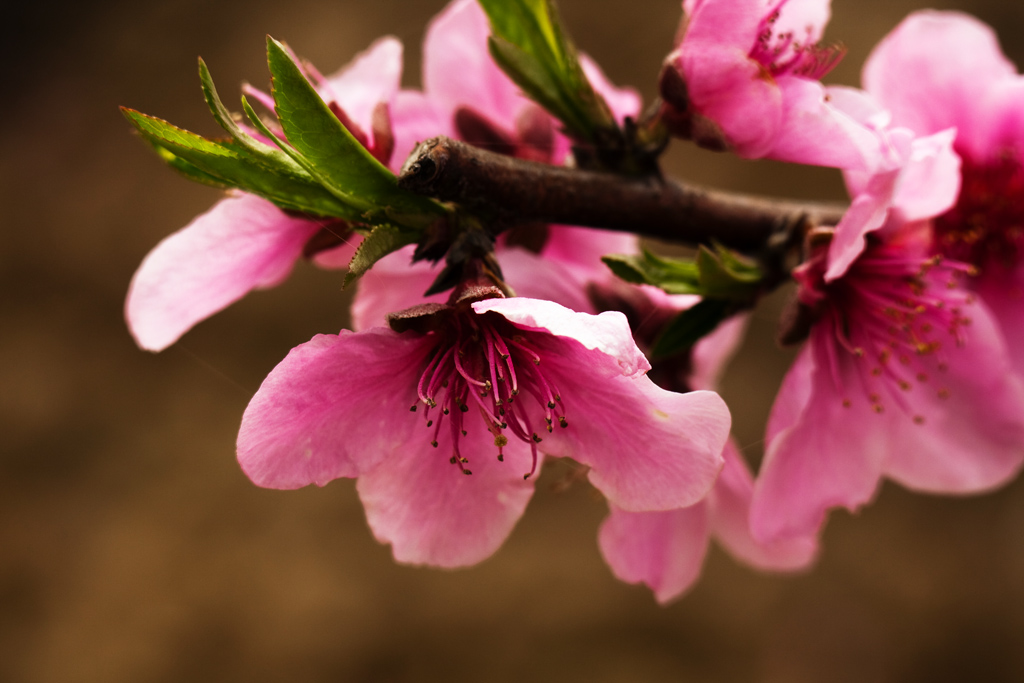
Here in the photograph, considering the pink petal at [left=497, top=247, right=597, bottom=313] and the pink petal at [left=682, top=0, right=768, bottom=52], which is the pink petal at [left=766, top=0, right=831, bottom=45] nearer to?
the pink petal at [left=682, top=0, right=768, bottom=52]

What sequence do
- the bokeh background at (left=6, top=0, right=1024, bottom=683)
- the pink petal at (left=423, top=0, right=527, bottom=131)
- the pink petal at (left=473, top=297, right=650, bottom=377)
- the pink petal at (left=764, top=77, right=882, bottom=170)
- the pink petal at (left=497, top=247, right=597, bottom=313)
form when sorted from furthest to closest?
the bokeh background at (left=6, top=0, right=1024, bottom=683) → the pink petal at (left=423, top=0, right=527, bottom=131) → the pink petal at (left=497, top=247, right=597, bottom=313) → the pink petal at (left=764, top=77, right=882, bottom=170) → the pink petal at (left=473, top=297, right=650, bottom=377)

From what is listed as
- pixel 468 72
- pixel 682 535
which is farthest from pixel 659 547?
pixel 468 72

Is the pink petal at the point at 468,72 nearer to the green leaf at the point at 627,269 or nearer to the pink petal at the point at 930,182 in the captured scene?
the green leaf at the point at 627,269

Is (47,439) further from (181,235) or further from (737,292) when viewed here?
(737,292)

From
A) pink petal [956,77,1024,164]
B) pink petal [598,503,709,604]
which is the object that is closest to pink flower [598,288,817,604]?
pink petal [598,503,709,604]

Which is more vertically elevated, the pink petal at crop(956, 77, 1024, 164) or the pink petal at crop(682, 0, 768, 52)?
the pink petal at crop(682, 0, 768, 52)

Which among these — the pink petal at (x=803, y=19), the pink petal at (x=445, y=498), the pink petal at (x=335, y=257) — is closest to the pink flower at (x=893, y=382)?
the pink petal at (x=803, y=19)
